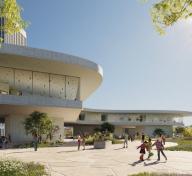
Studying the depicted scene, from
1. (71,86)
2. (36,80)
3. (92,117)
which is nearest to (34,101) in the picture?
(36,80)

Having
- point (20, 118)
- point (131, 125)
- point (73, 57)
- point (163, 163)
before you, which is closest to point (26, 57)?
point (73, 57)

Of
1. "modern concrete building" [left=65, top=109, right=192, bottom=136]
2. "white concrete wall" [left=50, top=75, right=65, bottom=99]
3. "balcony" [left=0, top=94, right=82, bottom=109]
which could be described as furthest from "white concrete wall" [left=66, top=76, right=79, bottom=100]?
"modern concrete building" [left=65, top=109, right=192, bottom=136]

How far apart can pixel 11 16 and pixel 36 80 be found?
33.2 m

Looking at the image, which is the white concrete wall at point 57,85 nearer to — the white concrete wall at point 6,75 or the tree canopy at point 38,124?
the white concrete wall at point 6,75

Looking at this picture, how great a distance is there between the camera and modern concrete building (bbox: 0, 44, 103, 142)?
39.7 m

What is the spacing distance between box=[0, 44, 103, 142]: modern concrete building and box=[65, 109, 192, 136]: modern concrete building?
4826 cm

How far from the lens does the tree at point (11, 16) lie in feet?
44.5

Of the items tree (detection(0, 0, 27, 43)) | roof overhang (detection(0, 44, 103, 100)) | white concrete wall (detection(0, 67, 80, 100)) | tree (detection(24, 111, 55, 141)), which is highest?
roof overhang (detection(0, 44, 103, 100))

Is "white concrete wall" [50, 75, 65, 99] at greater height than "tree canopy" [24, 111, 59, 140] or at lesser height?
greater

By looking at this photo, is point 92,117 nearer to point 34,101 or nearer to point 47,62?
point 34,101

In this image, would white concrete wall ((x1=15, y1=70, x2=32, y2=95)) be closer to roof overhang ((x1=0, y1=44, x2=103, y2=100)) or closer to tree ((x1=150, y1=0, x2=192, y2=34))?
roof overhang ((x1=0, y1=44, x2=103, y2=100))

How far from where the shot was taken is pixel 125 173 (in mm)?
16531

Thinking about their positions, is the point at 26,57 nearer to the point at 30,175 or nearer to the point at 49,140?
the point at 49,140

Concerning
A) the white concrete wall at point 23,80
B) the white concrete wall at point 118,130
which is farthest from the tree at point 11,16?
the white concrete wall at point 118,130
